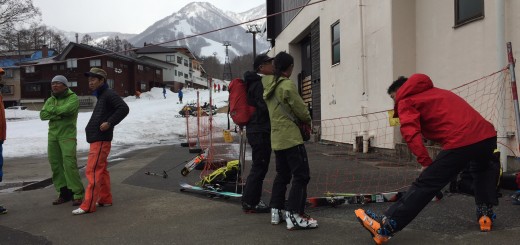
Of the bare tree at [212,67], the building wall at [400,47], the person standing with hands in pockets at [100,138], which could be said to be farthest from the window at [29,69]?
the person standing with hands in pockets at [100,138]

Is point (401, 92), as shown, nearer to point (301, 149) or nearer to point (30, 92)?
point (301, 149)

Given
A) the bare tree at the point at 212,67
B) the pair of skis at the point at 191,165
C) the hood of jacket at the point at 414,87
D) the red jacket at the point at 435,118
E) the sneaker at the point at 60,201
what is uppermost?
the bare tree at the point at 212,67

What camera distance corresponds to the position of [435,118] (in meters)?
3.72

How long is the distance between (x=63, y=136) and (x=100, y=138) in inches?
29.0

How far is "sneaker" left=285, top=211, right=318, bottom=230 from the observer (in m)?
4.38

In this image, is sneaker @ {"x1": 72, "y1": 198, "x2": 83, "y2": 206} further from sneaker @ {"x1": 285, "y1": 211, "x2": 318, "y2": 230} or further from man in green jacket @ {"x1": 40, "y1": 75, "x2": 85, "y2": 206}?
sneaker @ {"x1": 285, "y1": 211, "x2": 318, "y2": 230}

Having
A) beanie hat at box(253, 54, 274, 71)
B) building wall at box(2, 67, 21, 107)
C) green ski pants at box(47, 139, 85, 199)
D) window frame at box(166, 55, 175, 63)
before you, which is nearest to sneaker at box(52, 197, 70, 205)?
green ski pants at box(47, 139, 85, 199)

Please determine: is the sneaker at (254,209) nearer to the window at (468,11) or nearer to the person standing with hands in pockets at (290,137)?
the person standing with hands in pockets at (290,137)

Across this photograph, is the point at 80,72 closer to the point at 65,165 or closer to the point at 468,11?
the point at 65,165

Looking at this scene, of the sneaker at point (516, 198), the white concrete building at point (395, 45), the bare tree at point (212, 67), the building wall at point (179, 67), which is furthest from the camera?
the bare tree at point (212, 67)

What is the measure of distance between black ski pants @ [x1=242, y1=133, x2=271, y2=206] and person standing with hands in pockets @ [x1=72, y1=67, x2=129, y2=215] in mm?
1929

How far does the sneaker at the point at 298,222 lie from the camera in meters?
4.38

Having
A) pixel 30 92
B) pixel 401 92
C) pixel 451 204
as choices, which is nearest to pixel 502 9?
pixel 451 204

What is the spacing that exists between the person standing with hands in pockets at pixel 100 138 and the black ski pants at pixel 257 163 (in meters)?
1.93
